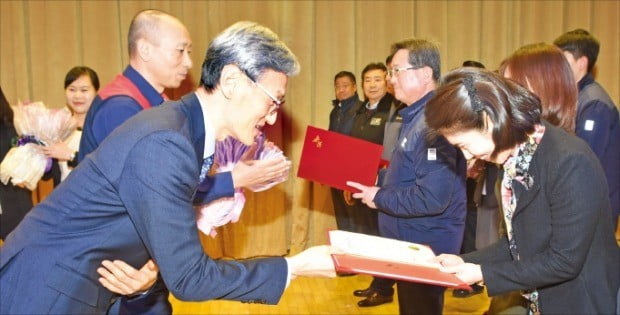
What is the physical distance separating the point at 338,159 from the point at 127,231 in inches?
77.7

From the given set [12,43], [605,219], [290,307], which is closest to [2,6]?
[12,43]

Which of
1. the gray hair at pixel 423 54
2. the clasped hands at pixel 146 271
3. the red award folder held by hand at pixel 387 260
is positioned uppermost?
the gray hair at pixel 423 54

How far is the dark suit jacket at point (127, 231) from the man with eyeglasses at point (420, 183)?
1.25 metres

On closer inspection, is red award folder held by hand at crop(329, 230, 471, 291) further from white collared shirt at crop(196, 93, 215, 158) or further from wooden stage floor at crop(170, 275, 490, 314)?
wooden stage floor at crop(170, 275, 490, 314)

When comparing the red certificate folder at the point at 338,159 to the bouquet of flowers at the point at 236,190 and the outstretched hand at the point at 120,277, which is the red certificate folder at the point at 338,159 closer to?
the bouquet of flowers at the point at 236,190

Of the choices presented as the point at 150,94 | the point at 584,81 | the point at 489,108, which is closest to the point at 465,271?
the point at 489,108

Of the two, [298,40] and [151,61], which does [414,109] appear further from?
[298,40]

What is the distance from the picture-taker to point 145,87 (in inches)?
101

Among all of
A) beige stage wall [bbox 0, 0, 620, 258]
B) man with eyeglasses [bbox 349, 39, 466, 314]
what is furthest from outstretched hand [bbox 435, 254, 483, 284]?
beige stage wall [bbox 0, 0, 620, 258]

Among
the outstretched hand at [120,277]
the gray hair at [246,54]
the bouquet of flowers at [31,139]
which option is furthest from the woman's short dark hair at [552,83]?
the bouquet of flowers at [31,139]

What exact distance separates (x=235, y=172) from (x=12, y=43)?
13.7ft

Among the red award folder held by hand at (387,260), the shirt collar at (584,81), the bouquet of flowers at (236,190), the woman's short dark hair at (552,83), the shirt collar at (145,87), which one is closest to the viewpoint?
the red award folder held by hand at (387,260)

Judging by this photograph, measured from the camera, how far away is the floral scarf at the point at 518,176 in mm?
1722

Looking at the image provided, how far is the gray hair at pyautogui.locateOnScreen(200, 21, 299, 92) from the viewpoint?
4.98 ft
